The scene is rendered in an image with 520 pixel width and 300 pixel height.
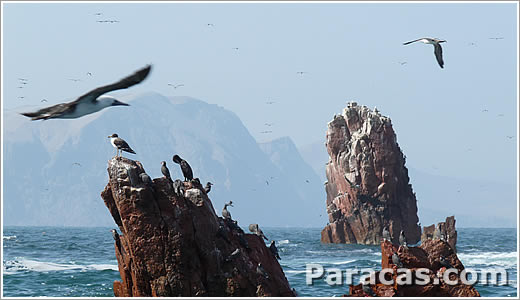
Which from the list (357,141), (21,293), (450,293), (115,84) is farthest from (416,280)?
(357,141)

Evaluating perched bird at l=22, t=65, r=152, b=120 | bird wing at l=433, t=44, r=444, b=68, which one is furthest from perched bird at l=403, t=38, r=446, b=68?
perched bird at l=22, t=65, r=152, b=120

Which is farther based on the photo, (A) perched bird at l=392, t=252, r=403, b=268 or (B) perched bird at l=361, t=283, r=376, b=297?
(A) perched bird at l=392, t=252, r=403, b=268

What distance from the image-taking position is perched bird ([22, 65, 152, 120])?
12977 mm

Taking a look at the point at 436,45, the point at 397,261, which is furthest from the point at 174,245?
the point at 436,45

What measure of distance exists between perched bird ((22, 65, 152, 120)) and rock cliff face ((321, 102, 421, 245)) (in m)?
59.7

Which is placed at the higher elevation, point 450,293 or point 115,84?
point 115,84

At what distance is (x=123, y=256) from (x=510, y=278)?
18.9m

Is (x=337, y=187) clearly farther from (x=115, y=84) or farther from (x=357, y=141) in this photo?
(x=115, y=84)

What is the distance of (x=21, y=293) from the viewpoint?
90.0ft

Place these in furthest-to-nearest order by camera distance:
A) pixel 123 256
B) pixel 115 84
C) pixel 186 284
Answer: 1. pixel 123 256
2. pixel 186 284
3. pixel 115 84

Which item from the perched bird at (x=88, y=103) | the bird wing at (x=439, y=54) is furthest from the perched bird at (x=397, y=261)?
the bird wing at (x=439, y=54)

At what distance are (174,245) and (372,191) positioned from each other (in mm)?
57480

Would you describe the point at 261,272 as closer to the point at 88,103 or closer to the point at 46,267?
the point at 88,103

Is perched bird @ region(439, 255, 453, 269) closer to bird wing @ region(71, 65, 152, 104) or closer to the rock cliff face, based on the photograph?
bird wing @ region(71, 65, 152, 104)
